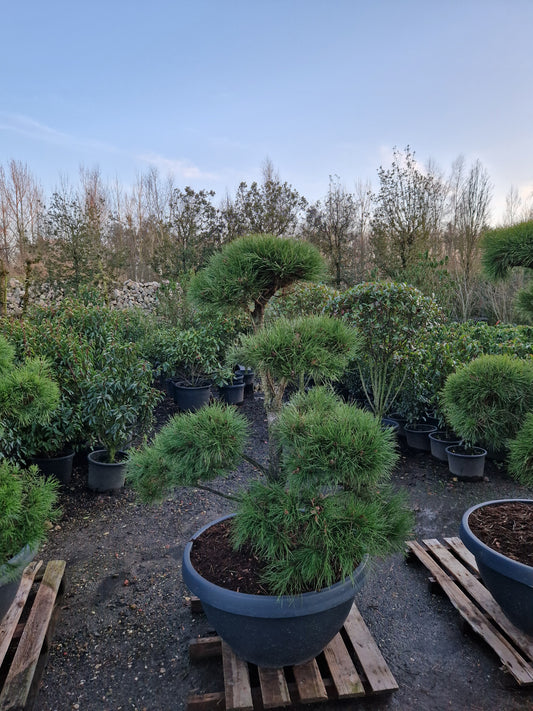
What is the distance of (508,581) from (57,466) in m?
2.90

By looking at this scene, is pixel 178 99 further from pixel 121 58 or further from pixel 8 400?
pixel 8 400

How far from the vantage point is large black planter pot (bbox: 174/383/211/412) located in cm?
463

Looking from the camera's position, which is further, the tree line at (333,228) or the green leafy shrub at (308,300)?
the tree line at (333,228)

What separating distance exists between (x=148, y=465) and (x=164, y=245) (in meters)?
8.33

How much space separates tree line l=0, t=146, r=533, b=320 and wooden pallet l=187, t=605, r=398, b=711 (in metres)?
6.59

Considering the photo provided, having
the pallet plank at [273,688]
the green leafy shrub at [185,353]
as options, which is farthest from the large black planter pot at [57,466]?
the pallet plank at [273,688]

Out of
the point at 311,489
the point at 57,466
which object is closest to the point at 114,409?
the point at 57,466

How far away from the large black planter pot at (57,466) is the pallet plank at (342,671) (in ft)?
7.66

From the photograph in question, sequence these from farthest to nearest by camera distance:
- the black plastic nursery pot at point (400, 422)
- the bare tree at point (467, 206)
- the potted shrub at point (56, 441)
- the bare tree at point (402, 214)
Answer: the bare tree at point (467, 206) < the bare tree at point (402, 214) < the black plastic nursery pot at point (400, 422) < the potted shrub at point (56, 441)

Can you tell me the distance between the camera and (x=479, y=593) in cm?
183

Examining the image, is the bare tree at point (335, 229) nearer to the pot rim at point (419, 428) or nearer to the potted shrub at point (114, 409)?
the pot rim at point (419, 428)

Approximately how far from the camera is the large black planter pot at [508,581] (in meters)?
1.45

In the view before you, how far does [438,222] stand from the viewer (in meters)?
10.7

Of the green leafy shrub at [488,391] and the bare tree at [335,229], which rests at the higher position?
the bare tree at [335,229]
